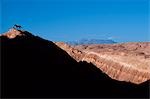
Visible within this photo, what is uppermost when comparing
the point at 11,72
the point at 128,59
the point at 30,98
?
the point at 128,59

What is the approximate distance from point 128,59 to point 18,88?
4193 centimetres

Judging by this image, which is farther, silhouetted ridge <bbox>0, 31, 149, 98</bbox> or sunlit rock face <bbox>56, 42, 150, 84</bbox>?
sunlit rock face <bbox>56, 42, 150, 84</bbox>

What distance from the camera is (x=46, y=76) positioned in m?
42.4

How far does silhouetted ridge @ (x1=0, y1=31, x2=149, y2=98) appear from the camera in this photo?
1475 inches

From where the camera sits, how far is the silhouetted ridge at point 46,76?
123ft

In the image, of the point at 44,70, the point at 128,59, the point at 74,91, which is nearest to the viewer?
the point at 74,91

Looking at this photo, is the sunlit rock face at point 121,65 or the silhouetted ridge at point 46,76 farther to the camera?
the sunlit rock face at point 121,65

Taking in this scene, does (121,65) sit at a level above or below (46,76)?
above

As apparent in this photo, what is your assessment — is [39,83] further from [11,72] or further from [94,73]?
[94,73]

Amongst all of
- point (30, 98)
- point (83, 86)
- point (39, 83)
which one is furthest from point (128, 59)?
point (30, 98)

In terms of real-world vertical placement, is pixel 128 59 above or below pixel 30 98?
above

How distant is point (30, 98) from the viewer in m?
34.7

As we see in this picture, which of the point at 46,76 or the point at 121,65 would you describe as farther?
the point at 121,65

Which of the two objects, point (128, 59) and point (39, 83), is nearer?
point (39, 83)
